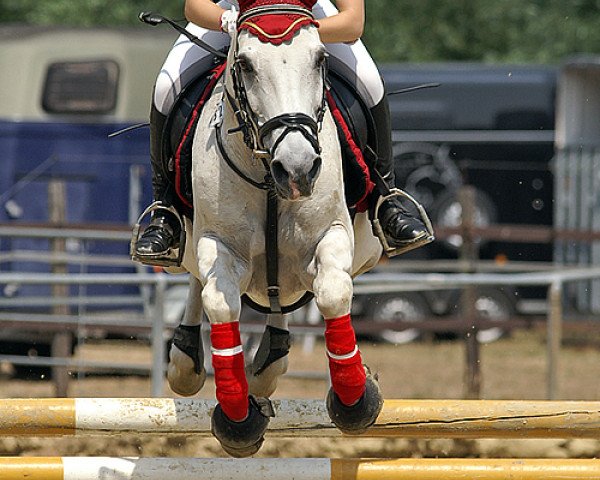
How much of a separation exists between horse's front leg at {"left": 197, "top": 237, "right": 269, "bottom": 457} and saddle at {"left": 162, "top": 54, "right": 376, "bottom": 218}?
532mm

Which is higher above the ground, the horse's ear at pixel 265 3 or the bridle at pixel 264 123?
the horse's ear at pixel 265 3

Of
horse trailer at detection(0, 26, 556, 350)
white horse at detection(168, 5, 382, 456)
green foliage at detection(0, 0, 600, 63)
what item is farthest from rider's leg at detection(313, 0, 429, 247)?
green foliage at detection(0, 0, 600, 63)

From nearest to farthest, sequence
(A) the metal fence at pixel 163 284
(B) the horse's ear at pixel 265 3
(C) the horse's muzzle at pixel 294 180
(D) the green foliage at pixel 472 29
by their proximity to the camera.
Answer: (C) the horse's muzzle at pixel 294 180
(B) the horse's ear at pixel 265 3
(A) the metal fence at pixel 163 284
(D) the green foliage at pixel 472 29

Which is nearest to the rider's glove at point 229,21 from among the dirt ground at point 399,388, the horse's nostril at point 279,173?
the horse's nostril at point 279,173

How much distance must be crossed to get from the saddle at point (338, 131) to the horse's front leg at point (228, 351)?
1.74 feet

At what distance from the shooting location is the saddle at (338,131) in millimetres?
5230

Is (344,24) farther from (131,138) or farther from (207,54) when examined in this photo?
(131,138)

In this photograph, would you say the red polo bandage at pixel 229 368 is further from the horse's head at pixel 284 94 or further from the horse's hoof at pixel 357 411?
the horse's head at pixel 284 94

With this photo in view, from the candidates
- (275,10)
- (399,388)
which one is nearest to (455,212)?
(399,388)

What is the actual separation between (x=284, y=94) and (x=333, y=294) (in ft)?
2.55

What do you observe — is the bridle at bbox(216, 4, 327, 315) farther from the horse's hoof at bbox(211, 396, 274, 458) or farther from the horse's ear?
the horse's hoof at bbox(211, 396, 274, 458)

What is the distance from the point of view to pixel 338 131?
5160 mm

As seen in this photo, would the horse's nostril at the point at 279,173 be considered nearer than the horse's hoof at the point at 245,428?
Yes

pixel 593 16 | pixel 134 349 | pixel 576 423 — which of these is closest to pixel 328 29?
pixel 576 423
